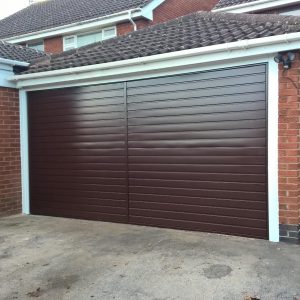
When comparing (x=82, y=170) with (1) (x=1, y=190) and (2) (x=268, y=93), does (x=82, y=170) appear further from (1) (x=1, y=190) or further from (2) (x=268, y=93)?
(2) (x=268, y=93)

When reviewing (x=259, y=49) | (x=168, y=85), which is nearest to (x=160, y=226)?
(x=168, y=85)

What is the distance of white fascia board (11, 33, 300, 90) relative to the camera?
5.24 meters

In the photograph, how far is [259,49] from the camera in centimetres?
536

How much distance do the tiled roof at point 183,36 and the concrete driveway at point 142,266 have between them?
294cm

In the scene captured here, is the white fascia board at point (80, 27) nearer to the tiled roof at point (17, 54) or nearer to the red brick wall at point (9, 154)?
the tiled roof at point (17, 54)

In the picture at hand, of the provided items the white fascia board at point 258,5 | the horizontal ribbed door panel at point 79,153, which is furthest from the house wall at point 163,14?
the horizontal ribbed door panel at point 79,153

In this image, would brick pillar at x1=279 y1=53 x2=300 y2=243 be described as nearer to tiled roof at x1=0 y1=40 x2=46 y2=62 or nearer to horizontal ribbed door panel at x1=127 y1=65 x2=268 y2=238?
horizontal ribbed door panel at x1=127 y1=65 x2=268 y2=238

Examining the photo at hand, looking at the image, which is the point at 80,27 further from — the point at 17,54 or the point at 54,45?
the point at 17,54

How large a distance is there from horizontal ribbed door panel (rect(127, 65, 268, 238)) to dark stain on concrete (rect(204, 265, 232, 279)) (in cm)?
134

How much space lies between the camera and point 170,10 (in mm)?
16094

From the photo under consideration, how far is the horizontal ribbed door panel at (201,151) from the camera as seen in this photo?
5.70 metres

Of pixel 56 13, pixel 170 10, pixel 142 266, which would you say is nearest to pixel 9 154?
pixel 142 266

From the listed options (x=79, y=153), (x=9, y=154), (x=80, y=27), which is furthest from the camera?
(x=80, y=27)

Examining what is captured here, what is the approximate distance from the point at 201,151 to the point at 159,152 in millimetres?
767
